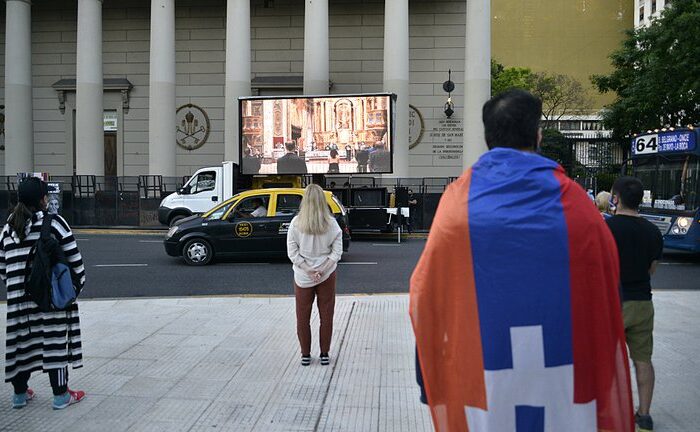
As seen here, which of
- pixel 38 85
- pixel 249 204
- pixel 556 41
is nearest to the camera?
pixel 249 204

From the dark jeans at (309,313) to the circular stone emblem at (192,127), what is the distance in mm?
25246

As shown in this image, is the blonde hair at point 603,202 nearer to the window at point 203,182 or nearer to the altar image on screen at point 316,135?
the altar image on screen at point 316,135

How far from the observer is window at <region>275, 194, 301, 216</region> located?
14.9m

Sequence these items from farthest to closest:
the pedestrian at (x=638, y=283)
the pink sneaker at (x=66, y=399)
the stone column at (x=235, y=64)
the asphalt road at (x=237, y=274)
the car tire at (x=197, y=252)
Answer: the stone column at (x=235, y=64), the car tire at (x=197, y=252), the asphalt road at (x=237, y=274), the pink sneaker at (x=66, y=399), the pedestrian at (x=638, y=283)

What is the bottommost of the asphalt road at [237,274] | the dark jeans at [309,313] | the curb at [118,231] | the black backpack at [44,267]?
the asphalt road at [237,274]

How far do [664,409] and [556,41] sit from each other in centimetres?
7743

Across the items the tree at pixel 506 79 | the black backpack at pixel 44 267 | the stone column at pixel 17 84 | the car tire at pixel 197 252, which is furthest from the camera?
the tree at pixel 506 79

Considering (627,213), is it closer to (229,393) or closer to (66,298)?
(229,393)

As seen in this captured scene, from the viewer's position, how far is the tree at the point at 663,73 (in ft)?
87.5

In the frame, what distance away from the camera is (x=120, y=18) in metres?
30.9

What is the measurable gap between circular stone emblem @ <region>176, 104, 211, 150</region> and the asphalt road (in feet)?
43.0

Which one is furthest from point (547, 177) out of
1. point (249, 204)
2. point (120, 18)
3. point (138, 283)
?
point (120, 18)

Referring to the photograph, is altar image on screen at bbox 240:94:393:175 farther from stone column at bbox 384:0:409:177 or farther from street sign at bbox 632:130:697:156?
street sign at bbox 632:130:697:156

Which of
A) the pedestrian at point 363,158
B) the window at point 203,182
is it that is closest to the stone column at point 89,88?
the window at point 203,182
